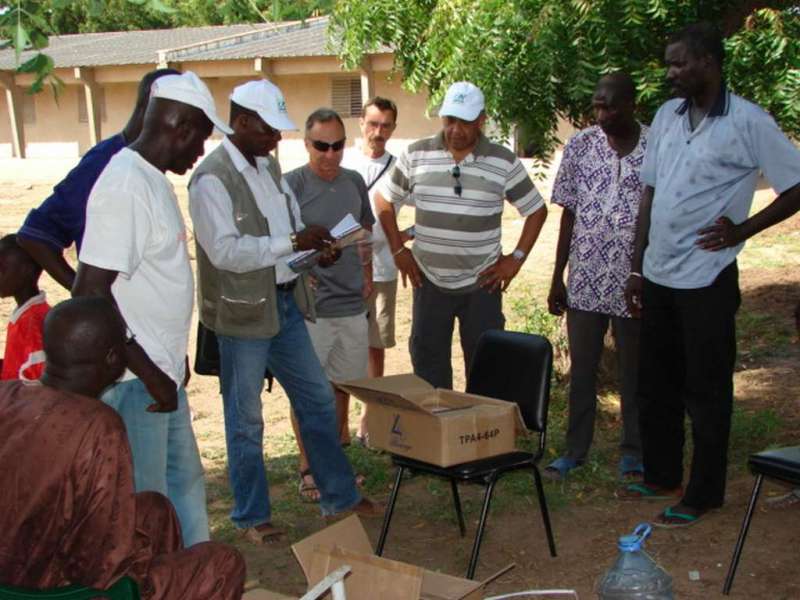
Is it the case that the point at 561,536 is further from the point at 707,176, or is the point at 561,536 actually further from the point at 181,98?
the point at 181,98

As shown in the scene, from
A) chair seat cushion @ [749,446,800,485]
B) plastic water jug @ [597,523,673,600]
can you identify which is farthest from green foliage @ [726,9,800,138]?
plastic water jug @ [597,523,673,600]

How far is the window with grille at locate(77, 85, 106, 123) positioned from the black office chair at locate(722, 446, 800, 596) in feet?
Result: 94.7

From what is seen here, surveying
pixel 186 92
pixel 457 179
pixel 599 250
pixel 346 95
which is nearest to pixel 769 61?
pixel 599 250

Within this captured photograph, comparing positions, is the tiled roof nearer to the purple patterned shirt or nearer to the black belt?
the purple patterned shirt

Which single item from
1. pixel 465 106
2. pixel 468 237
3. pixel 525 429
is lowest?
pixel 525 429

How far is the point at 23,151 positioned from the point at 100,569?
31.4 meters

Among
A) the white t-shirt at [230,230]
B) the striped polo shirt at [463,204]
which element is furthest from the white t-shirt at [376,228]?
the white t-shirt at [230,230]

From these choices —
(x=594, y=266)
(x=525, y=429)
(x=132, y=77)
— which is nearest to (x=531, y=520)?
(x=525, y=429)

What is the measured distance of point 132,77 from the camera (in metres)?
30.2

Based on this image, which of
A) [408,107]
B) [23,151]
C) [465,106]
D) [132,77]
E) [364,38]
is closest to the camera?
[465,106]

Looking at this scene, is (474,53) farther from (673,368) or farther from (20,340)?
(20,340)

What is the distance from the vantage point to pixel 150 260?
3787 mm

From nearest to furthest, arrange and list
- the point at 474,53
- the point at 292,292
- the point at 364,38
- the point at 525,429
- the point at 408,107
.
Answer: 1. the point at 525,429
2. the point at 292,292
3. the point at 474,53
4. the point at 364,38
5. the point at 408,107

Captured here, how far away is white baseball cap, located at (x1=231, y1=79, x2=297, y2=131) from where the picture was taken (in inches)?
191
